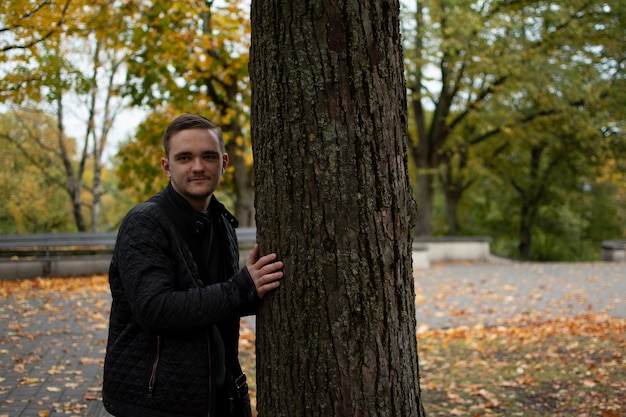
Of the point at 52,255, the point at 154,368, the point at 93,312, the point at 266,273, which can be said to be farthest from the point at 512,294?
the point at 154,368

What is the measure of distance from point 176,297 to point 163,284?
7 centimetres

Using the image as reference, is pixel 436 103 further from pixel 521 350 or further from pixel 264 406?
pixel 264 406

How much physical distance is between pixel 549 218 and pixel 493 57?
17733mm

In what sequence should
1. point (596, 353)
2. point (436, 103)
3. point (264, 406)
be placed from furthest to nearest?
point (436, 103) < point (596, 353) < point (264, 406)

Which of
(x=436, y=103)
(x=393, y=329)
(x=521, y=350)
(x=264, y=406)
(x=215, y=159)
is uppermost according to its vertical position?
(x=436, y=103)

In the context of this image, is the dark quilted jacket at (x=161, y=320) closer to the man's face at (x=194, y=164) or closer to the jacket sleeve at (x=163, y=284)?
the jacket sleeve at (x=163, y=284)

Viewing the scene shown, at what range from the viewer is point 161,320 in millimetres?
2352

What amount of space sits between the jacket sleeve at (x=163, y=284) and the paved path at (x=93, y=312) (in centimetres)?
277

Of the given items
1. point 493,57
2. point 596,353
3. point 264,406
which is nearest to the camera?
point 264,406

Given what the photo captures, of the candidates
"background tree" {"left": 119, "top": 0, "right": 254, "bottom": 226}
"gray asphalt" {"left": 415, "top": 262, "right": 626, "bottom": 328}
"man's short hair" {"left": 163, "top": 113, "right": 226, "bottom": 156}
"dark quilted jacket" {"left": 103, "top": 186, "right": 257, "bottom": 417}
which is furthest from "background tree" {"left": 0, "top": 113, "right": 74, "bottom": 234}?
"dark quilted jacket" {"left": 103, "top": 186, "right": 257, "bottom": 417}

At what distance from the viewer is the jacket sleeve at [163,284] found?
2.35m

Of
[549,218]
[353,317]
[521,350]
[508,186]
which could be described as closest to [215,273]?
[353,317]

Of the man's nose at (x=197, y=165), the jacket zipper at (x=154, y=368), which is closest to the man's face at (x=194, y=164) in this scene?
the man's nose at (x=197, y=165)

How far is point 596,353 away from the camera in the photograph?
7.25 m
